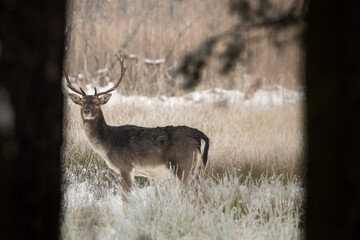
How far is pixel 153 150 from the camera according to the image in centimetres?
550

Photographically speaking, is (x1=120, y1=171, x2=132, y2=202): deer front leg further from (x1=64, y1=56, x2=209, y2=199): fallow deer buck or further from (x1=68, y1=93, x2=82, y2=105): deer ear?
(x1=68, y1=93, x2=82, y2=105): deer ear

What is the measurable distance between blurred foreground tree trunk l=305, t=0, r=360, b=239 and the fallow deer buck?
3526 mm

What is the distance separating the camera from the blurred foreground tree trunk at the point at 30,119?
1.72 m

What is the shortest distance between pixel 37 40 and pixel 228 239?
2.60 meters

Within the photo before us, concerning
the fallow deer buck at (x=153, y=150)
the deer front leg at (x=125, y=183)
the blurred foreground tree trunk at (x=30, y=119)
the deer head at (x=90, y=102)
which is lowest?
the deer front leg at (x=125, y=183)

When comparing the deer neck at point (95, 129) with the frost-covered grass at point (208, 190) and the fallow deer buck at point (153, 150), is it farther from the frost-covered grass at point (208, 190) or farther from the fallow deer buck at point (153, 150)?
the frost-covered grass at point (208, 190)

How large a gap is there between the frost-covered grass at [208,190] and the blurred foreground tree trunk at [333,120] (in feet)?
6.16

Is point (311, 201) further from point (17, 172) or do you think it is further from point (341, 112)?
point (17, 172)

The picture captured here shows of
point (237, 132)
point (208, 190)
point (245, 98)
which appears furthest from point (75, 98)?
point (245, 98)

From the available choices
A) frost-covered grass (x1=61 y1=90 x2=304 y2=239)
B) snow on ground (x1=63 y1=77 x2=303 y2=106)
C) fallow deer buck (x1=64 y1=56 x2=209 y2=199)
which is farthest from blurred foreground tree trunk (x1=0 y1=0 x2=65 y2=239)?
snow on ground (x1=63 y1=77 x2=303 y2=106)

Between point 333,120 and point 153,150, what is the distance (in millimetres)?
3835

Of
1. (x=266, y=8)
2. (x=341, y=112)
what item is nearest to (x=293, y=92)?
(x=266, y=8)

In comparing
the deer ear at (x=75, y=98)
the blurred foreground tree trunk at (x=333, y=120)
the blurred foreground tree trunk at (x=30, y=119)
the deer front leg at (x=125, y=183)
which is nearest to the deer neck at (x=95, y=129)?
the deer ear at (x=75, y=98)

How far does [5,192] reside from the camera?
1.71 m
